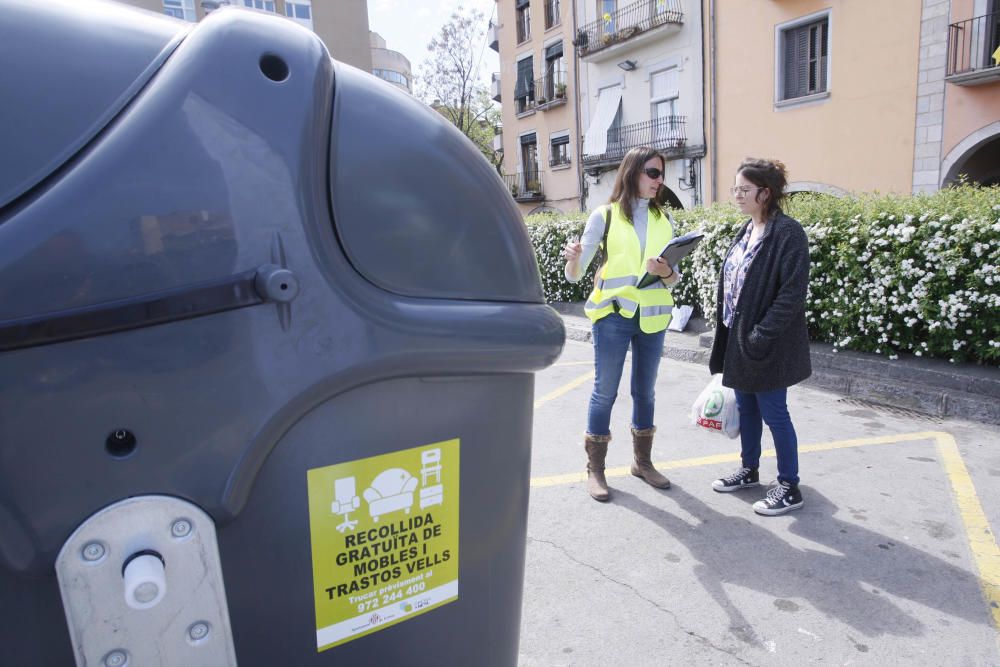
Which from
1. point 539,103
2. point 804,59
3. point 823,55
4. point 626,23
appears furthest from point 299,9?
point 823,55

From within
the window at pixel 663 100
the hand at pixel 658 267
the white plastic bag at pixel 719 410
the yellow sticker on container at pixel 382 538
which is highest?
the window at pixel 663 100

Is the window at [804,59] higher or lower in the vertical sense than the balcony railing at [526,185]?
higher

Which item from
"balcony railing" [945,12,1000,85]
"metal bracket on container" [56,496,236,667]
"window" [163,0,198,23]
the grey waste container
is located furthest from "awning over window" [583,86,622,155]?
"metal bracket on container" [56,496,236,667]

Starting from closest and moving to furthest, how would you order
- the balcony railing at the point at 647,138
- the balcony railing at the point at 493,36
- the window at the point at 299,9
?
1. the balcony railing at the point at 647,138
2. the balcony railing at the point at 493,36
3. the window at the point at 299,9

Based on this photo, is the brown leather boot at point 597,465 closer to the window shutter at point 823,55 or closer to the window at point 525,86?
the window shutter at point 823,55

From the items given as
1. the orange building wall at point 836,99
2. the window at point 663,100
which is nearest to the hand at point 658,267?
the orange building wall at point 836,99

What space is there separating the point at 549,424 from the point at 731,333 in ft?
6.61

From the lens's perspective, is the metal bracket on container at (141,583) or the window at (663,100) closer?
the metal bracket on container at (141,583)

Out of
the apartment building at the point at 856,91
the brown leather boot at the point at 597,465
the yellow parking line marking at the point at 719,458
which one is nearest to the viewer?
the brown leather boot at the point at 597,465

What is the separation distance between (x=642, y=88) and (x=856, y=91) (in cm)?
681

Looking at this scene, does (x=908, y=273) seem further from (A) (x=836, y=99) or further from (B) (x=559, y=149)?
(B) (x=559, y=149)

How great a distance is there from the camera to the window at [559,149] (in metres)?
23.2

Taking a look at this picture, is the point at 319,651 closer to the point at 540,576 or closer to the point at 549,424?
the point at 540,576

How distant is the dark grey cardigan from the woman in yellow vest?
366 mm
